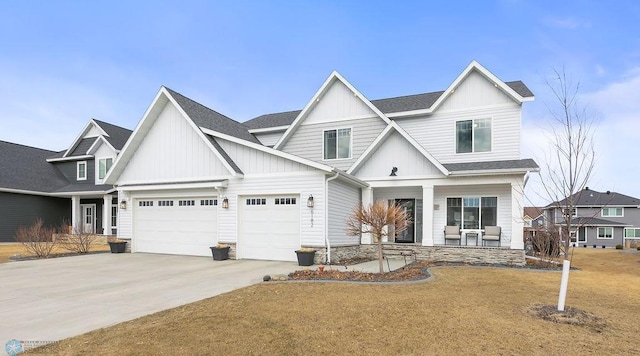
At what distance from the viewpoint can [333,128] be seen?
1834 centimetres

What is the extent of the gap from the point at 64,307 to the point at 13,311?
0.79 meters

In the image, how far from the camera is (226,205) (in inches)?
570

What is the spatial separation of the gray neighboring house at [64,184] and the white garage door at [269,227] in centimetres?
1286

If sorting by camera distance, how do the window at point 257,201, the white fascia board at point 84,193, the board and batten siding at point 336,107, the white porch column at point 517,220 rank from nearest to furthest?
the white porch column at point 517,220
the window at point 257,201
the board and batten siding at point 336,107
the white fascia board at point 84,193

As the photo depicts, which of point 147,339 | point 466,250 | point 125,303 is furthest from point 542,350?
point 466,250

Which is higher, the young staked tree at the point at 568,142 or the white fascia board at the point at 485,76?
the white fascia board at the point at 485,76

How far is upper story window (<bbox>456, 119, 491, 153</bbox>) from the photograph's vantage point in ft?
52.6

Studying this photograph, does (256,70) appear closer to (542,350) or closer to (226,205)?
(226,205)

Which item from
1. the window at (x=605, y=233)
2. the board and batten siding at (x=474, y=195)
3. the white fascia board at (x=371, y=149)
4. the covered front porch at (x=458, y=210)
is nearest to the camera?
the covered front porch at (x=458, y=210)

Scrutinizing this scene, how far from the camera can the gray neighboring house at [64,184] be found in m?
23.4

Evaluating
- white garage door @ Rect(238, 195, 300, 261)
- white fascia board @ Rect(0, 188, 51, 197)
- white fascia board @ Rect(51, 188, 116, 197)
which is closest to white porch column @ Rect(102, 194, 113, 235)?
white fascia board @ Rect(51, 188, 116, 197)

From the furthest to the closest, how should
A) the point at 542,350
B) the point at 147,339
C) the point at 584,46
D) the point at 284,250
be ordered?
the point at 284,250 → the point at 584,46 → the point at 147,339 → the point at 542,350

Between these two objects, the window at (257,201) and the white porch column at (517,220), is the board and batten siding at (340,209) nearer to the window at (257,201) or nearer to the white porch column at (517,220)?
the window at (257,201)

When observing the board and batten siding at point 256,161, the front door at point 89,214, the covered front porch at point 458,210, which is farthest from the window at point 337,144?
the front door at point 89,214
